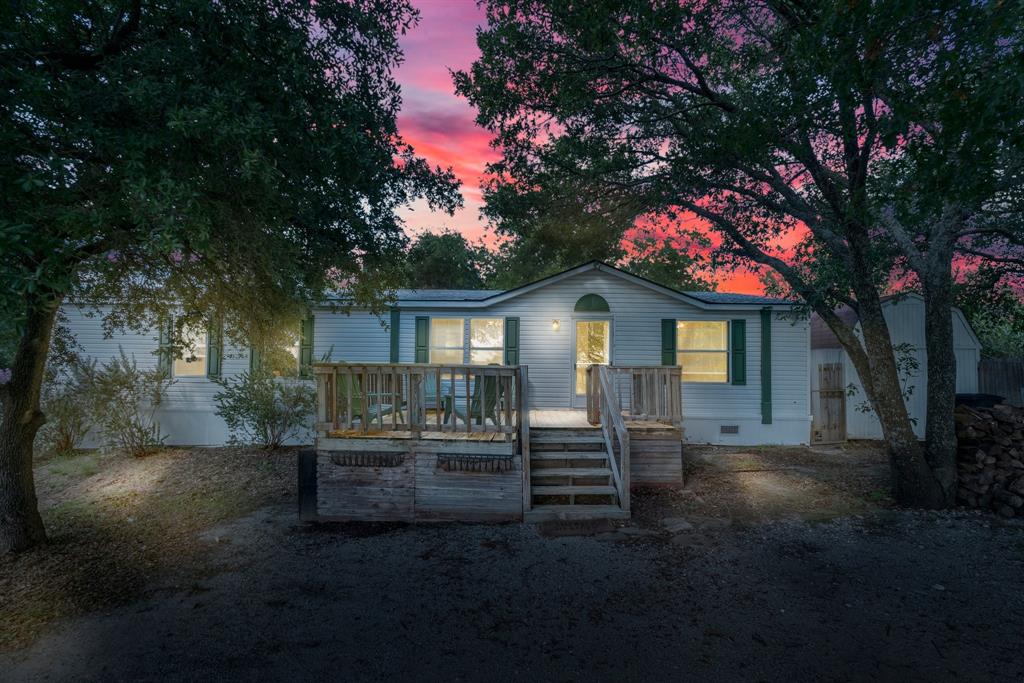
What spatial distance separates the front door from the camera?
34.4ft

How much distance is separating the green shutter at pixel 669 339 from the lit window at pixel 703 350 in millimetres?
153

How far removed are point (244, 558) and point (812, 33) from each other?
7.80 meters

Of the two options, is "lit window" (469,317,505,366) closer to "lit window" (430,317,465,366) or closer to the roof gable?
"lit window" (430,317,465,366)

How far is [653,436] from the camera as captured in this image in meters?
7.19

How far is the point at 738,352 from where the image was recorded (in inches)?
413

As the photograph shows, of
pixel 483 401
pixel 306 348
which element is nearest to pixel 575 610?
pixel 483 401

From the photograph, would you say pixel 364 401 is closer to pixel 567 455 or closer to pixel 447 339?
pixel 567 455

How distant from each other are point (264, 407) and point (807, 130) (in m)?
9.86

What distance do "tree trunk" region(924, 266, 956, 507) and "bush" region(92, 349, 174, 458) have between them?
13.1m

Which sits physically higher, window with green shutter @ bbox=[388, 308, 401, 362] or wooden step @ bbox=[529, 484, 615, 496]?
window with green shutter @ bbox=[388, 308, 401, 362]

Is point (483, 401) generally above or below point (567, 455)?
above

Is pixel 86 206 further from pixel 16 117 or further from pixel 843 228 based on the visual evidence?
pixel 843 228

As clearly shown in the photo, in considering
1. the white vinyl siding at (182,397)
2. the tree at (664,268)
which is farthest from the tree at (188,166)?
the tree at (664,268)

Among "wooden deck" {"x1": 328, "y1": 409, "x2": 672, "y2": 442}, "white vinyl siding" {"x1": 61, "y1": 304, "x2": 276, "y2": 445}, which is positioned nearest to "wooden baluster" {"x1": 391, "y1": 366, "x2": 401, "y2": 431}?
"wooden deck" {"x1": 328, "y1": 409, "x2": 672, "y2": 442}
